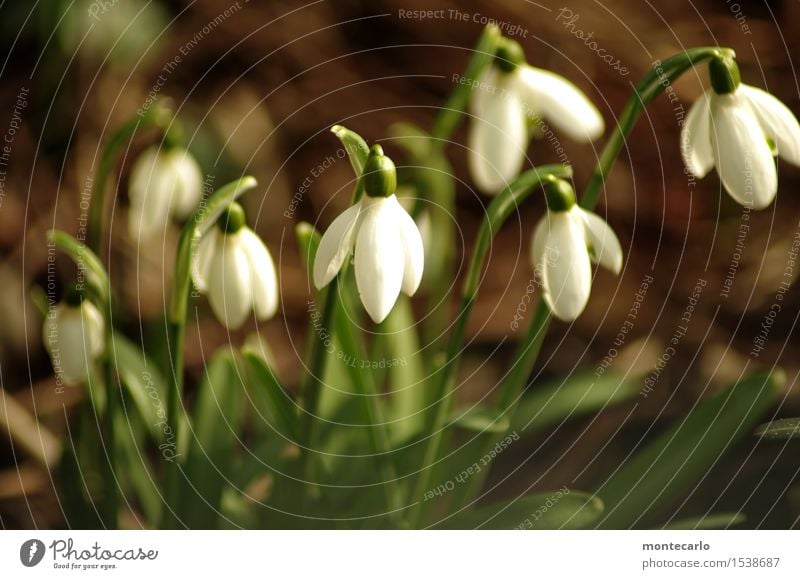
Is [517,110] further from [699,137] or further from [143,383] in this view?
[143,383]

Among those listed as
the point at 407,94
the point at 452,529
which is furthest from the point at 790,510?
the point at 407,94

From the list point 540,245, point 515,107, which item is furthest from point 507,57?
point 540,245

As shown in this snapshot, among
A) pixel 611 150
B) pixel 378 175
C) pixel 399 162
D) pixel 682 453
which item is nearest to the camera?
pixel 378 175

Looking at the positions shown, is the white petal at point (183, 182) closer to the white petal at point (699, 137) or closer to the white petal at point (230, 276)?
the white petal at point (230, 276)

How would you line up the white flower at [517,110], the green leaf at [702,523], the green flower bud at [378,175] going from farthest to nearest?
the green leaf at [702,523], the white flower at [517,110], the green flower bud at [378,175]

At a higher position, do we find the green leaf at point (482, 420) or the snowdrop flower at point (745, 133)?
the snowdrop flower at point (745, 133)

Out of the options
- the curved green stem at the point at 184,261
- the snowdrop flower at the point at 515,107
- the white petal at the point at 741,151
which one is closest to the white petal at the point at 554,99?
the snowdrop flower at the point at 515,107

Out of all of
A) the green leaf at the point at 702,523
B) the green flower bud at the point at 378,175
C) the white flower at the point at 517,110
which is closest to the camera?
the green flower bud at the point at 378,175
